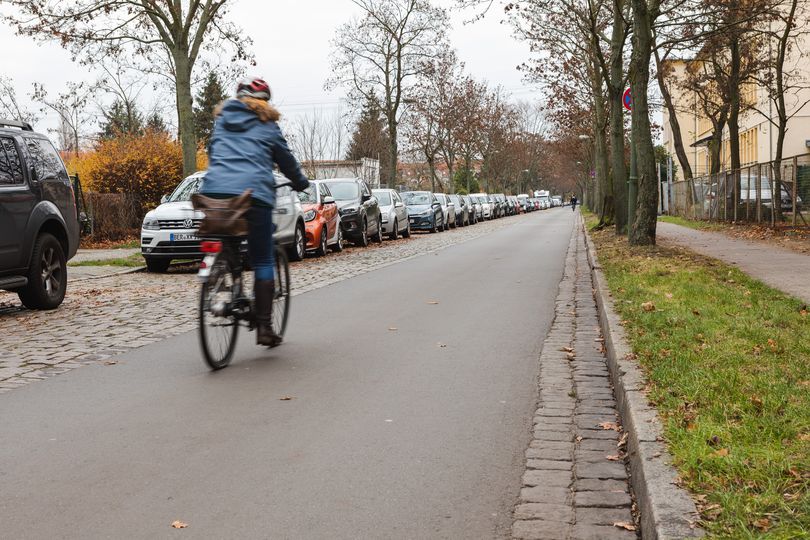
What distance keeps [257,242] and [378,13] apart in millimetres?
37803

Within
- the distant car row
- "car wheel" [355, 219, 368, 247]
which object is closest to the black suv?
the distant car row

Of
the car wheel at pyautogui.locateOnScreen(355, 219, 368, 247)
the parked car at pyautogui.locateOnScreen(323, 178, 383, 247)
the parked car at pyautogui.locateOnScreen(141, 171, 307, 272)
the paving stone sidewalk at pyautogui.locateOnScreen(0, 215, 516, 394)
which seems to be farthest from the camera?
the car wheel at pyautogui.locateOnScreen(355, 219, 368, 247)

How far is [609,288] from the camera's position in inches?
423

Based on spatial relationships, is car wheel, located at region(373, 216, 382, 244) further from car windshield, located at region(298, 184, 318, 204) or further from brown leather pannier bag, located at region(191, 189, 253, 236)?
brown leather pannier bag, located at region(191, 189, 253, 236)

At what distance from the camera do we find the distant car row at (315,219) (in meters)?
16.1

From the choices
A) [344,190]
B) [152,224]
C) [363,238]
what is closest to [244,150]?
[152,224]

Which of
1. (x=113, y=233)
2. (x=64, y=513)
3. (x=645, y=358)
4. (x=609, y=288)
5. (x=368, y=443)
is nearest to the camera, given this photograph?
(x=64, y=513)

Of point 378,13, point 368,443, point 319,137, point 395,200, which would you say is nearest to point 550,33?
point 395,200

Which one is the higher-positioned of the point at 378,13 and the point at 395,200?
the point at 378,13

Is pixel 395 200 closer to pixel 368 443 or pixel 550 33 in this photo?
pixel 550 33

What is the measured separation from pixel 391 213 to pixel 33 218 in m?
19.1

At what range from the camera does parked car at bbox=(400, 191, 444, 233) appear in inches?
1436

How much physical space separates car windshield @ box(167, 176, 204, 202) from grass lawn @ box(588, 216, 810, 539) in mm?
9450

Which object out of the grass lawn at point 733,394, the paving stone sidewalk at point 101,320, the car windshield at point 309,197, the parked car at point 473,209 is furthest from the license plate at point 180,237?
the parked car at point 473,209
